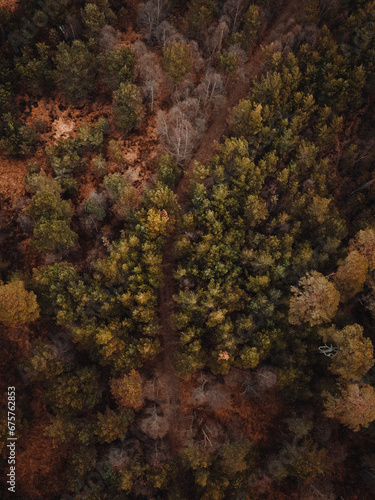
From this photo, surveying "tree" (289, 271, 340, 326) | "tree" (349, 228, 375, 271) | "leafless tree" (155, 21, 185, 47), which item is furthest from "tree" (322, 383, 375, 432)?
"leafless tree" (155, 21, 185, 47)

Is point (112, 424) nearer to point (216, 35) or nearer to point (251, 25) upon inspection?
point (216, 35)

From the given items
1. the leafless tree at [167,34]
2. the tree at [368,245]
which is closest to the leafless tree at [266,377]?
the tree at [368,245]

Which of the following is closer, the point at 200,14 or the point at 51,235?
the point at 51,235

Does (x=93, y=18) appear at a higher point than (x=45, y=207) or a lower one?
higher

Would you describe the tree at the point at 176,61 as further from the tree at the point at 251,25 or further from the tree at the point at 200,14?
the tree at the point at 251,25

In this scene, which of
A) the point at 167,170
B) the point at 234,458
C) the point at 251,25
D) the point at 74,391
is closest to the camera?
the point at 74,391

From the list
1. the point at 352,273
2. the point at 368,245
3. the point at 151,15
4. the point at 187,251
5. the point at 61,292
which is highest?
the point at 151,15

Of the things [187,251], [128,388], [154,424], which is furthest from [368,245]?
[154,424]
